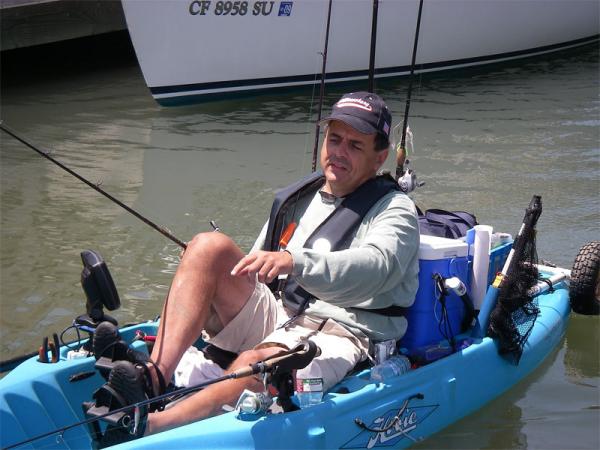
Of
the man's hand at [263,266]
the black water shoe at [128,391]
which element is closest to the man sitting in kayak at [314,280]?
the man's hand at [263,266]

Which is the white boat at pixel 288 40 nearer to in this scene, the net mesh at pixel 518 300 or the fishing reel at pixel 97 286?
the net mesh at pixel 518 300

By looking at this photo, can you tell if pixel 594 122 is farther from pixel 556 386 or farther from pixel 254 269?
pixel 254 269

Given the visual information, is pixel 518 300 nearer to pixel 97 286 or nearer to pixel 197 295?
pixel 197 295

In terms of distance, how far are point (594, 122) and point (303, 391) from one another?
8496 millimetres

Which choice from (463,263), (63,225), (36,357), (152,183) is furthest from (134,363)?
(152,183)

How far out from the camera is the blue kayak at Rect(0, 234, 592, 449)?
3.61 meters

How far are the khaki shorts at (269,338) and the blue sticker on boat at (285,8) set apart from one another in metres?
9.13

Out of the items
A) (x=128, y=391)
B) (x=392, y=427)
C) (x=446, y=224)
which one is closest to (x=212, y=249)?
(x=128, y=391)

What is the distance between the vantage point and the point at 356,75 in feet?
45.7

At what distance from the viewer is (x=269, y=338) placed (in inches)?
162

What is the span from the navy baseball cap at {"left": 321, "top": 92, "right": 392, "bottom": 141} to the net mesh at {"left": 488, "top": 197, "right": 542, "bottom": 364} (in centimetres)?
114

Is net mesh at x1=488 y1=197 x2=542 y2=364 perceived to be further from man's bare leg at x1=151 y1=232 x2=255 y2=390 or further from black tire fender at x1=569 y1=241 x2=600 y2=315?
man's bare leg at x1=151 y1=232 x2=255 y2=390

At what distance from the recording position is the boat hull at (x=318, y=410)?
3604 mm

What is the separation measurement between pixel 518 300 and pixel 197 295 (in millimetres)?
1937
